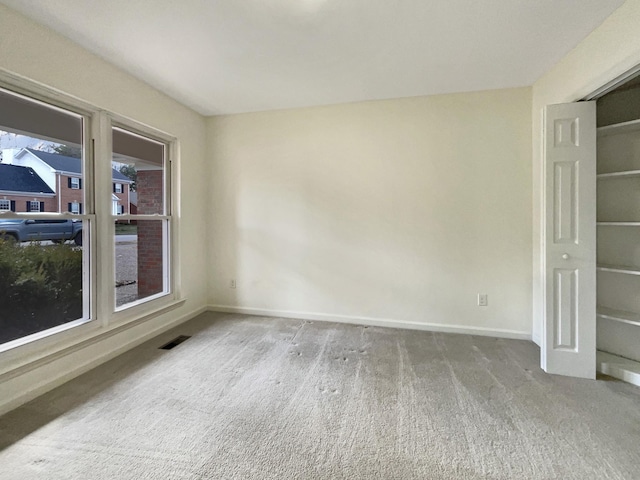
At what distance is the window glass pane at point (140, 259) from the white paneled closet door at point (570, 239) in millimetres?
3742

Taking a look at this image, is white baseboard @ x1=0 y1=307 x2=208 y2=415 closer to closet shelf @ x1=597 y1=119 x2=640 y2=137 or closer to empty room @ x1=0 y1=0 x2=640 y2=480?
empty room @ x1=0 y1=0 x2=640 y2=480

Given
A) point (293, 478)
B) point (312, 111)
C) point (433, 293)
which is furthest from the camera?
point (312, 111)

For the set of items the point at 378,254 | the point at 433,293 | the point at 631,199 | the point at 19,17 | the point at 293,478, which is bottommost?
the point at 293,478

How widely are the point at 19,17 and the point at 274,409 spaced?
304 centimetres

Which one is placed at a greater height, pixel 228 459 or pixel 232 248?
pixel 232 248

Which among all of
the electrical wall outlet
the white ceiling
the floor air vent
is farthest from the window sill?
the electrical wall outlet

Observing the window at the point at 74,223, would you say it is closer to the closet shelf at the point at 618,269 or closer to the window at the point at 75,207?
the window at the point at 75,207

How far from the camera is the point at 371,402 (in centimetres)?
193

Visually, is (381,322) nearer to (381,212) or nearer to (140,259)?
(381,212)

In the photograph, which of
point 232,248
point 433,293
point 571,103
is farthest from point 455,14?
point 232,248

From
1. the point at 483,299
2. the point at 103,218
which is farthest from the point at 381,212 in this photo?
the point at 103,218

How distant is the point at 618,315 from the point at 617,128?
1.47m

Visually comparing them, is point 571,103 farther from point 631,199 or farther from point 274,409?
point 274,409

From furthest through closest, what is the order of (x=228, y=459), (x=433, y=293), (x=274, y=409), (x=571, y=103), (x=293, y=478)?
(x=433, y=293) < (x=571, y=103) < (x=274, y=409) < (x=228, y=459) < (x=293, y=478)
